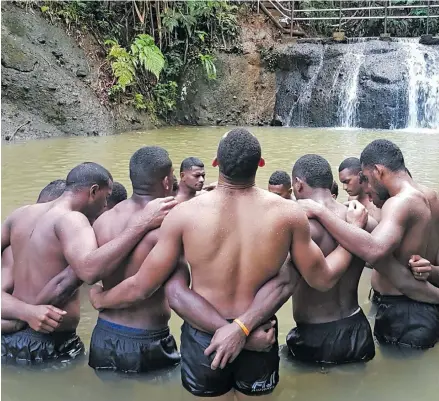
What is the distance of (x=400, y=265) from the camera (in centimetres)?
354

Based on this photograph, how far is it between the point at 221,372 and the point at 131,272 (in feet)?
2.56

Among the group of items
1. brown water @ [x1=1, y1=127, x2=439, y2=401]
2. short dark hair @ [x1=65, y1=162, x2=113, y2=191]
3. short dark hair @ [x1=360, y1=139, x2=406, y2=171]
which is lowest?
brown water @ [x1=1, y1=127, x2=439, y2=401]

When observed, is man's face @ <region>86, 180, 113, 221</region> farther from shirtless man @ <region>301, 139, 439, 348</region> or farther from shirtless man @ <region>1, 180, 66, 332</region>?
shirtless man @ <region>301, 139, 439, 348</region>

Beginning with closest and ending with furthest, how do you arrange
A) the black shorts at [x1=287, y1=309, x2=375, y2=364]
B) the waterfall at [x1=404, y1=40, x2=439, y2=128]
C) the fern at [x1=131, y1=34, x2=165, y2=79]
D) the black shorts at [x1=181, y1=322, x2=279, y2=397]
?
1. the black shorts at [x1=181, y1=322, x2=279, y2=397]
2. the black shorts at [x1=287, y1=309, x2=375, y2=364]
3. the fern at [x1=131, y1=34, x2=165, y2=79]
4. the waterfall at [x1=404, y1=40, x2=439, y2=128]

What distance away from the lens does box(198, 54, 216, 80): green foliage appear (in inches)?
725

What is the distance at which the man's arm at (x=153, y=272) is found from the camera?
274cm

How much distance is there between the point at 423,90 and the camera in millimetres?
17422

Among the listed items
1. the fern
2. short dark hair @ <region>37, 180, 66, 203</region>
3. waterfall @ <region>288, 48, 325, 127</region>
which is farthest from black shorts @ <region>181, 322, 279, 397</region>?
waterfall @ <region>288, 48, 325, 127</region>

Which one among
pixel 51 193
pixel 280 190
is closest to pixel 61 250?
pixel 51 193

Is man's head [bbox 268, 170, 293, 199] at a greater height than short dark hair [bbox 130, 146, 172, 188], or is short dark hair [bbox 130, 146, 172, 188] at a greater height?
short dark hair [bbox 130, 146, 172, 188]

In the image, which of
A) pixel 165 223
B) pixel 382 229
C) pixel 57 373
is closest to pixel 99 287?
pixel 57 373

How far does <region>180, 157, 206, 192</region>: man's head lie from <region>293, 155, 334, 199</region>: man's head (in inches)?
65.9

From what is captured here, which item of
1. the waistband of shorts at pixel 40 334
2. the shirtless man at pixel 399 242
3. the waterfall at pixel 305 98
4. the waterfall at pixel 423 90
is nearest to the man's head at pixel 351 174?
the shirtless man at pixel 399 242

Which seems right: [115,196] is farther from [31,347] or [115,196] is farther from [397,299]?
[397,299]
